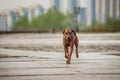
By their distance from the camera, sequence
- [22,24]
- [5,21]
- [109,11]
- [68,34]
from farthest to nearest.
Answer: [5,21] < [109,11] < [22,24] < [68,34]

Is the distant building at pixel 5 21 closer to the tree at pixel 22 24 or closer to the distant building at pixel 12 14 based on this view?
the distant building at pixel 12 14

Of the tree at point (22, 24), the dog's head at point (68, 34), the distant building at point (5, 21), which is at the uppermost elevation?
the dog's head at point (68, 34)

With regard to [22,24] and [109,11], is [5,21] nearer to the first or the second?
[109,11]

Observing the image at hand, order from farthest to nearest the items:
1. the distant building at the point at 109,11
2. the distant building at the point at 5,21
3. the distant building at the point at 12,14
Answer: the distant building at the point at 12,14 < the distant building at the point at 5,21 < the distant building at the point at 109,11

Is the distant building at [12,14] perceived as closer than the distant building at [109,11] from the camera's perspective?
No

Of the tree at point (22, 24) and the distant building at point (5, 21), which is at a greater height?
the tree at point (22, 24)

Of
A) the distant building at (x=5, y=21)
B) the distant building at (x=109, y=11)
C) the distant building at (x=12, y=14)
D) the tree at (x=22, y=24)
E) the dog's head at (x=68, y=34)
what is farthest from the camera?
the distant building at (x=12, y=14)

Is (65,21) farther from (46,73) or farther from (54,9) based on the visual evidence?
(46,73)

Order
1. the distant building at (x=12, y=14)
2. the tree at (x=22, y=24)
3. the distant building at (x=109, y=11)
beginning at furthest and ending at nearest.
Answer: the distant building at (x=12, y=14), the distant building at (x=109, y=11), the tree at (x=22, y=24)

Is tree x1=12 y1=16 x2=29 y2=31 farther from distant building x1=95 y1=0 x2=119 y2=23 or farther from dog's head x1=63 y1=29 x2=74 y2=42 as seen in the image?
dog's head x1=63 y1=29 x2=74 y2=42

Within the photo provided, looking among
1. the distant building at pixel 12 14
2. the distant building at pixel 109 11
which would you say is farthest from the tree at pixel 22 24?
the distant building at pixel 109 11

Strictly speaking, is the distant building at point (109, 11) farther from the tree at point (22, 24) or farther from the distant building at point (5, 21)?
the distant building at point (5, 21)

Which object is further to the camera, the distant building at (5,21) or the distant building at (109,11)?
the distant building at (5,21)

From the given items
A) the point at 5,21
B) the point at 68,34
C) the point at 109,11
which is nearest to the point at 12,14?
the point at 5,21
